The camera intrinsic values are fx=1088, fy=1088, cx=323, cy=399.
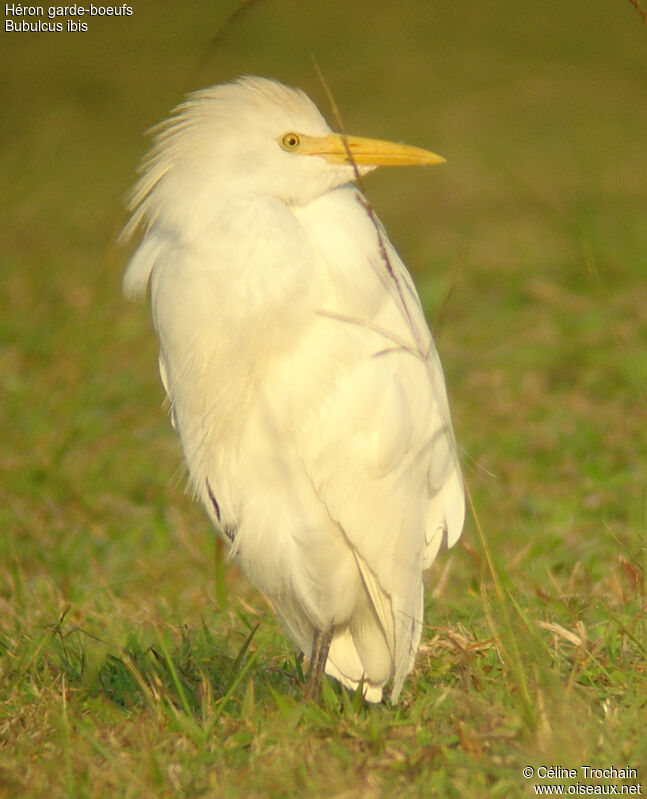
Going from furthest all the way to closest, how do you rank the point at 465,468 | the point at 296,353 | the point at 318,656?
1. the point at 465,468
2. the point at 318,656
3. the point at 296,353

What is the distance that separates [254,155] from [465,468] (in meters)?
2.12

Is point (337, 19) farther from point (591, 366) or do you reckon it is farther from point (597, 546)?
point (597, 546)

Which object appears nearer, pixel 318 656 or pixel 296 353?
pixel 296 353

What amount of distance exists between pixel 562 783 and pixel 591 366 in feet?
10.9

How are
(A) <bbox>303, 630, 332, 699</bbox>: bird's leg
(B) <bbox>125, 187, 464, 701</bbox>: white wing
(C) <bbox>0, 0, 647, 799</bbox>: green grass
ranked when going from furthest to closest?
(A) <bbox>303, 630, 332, 699</bbox>: bird's leg
(B) <bbox>125, 187, 464, 701</bbox>: white wing
(C) <bbox>0, 0, 647, 799</bbox>: green grass

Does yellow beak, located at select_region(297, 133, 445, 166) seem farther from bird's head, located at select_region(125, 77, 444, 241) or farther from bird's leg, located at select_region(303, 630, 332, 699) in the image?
bird's leg, located at select_region(303, 630, 332, 699)

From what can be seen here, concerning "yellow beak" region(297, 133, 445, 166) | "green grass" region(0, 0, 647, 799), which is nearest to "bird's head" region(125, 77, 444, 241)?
"yellow beak" region(297, 133, 445, 166)

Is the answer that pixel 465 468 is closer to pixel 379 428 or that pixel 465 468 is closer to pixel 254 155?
pixel 379 428

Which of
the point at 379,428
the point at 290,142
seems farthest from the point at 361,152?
the point at 379,428

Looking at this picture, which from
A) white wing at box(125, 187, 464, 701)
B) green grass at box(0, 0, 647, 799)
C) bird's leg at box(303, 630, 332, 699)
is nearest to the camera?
green grass at box(0, 0, 647, 799)

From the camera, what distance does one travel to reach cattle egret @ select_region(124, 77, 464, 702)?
2.33m

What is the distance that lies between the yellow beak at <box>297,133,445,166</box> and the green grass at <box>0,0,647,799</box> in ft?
1.01

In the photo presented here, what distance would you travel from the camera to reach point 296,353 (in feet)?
7.75

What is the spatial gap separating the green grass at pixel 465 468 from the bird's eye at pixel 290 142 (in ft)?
0.82
